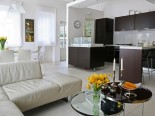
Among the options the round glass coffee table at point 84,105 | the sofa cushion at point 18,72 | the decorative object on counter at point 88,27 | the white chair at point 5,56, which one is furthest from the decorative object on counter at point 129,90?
the decorative object on counter at point 88,27

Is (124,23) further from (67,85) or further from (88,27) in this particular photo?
(67,85)

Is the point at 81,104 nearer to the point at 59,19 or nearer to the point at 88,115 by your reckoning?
the point at 88,115

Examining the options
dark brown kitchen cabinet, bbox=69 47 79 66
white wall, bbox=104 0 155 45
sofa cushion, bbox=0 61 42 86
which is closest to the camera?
sofa cushion, bbox=0 61 42 86

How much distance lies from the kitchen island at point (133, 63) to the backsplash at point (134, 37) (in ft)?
8.03

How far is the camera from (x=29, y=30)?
6832 millimetres

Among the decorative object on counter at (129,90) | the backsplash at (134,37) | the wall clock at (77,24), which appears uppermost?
the wall clock at (77,24)

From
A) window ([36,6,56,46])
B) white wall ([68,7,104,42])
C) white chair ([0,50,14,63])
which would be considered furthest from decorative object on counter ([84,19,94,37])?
white chair ([0,50,14,63])

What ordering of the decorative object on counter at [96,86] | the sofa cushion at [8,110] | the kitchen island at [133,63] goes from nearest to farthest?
the sofa cushion at [8,110], the decorative object on counter at [96,86], the kitchen island at [133,63]

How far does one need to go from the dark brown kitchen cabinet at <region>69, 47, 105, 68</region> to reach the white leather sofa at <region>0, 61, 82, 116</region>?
8.96 ft

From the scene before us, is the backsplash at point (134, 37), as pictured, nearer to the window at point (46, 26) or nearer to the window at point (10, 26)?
the window at point (46, 26)

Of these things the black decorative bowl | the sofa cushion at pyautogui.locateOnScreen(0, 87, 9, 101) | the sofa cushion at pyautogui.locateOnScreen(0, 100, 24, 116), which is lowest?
the black decorative bowl

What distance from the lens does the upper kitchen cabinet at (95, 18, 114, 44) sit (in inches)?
287

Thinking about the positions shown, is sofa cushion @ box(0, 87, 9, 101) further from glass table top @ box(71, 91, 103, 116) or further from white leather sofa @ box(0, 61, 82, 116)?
glass table top @ box(71, 91, 103, 116)

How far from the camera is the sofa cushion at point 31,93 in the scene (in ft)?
6.75
